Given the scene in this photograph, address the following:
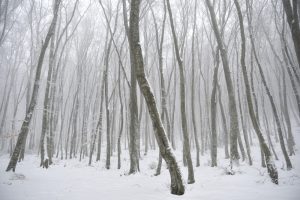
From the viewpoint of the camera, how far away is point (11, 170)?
7684 millimetres

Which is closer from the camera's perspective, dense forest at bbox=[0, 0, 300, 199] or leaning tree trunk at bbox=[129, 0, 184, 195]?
leaning tree trunk at bbox=[129, 0, 184, 195]

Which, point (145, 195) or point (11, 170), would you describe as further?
point (11, 170)

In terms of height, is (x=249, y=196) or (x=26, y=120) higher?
(x=26, y=120)

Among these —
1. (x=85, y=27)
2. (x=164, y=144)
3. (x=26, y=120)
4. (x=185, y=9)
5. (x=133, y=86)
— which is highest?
(x=85, y=27)

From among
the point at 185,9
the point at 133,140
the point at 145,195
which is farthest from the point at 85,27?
the point at 145,195

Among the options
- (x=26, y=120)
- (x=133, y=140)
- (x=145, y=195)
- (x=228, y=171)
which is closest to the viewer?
(x=145, y=195)

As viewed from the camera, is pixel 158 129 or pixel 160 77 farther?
pixel 160 77

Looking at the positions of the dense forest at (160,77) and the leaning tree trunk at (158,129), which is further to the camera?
the dense forest at (160,77)

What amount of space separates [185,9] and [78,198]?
35.4ft

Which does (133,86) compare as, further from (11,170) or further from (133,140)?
(11,170)

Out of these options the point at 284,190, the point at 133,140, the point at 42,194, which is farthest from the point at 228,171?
the point at 42,194

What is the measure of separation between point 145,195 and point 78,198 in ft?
4.34

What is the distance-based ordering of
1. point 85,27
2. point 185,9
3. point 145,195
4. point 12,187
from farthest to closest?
point 85,27, point 185,9, point 12,187, point 145,195

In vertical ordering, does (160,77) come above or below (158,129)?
above
